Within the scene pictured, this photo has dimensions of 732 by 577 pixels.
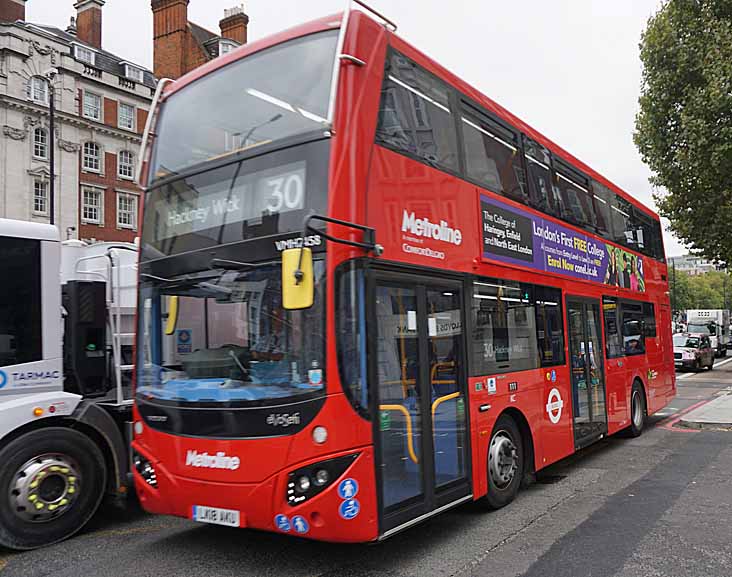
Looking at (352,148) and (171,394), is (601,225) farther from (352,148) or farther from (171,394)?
(171,394)

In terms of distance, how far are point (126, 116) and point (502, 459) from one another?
37603 mm

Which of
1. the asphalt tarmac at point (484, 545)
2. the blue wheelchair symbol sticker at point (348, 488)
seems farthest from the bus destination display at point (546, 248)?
the blue wheelchair symbol sticker at point (348, 488)

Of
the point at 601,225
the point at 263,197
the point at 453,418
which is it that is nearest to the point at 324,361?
the point at 263,197

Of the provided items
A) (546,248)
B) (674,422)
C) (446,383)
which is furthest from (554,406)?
(674,422)

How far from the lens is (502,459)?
6.57 meters

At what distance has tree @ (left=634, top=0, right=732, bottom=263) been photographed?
78.2 ft

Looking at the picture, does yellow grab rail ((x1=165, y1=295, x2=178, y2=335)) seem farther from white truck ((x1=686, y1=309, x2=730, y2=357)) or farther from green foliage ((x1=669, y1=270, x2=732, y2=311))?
green foliage ((x1=669, y1=270, x2=732, y2=311))

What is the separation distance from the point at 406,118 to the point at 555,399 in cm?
404

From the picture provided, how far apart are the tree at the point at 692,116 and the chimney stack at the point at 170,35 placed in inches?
1022

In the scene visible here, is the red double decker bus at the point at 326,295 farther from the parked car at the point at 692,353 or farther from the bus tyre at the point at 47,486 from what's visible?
the parked car at the point at 692,353

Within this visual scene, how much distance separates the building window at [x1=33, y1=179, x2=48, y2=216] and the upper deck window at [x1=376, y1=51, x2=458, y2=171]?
105 ft

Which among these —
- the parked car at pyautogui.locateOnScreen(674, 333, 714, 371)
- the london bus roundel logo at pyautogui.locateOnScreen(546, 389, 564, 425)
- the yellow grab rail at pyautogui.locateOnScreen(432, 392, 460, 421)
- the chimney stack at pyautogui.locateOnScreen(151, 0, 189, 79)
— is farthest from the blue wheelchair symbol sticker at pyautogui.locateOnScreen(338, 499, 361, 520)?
the chimney stack at pyautogui.locateOnScreen(151, 0, 189, 79)

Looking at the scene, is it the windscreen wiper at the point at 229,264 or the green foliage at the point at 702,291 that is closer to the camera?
the windscreen wiper at the point at 229,264

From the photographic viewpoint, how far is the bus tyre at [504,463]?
6.44 meters
